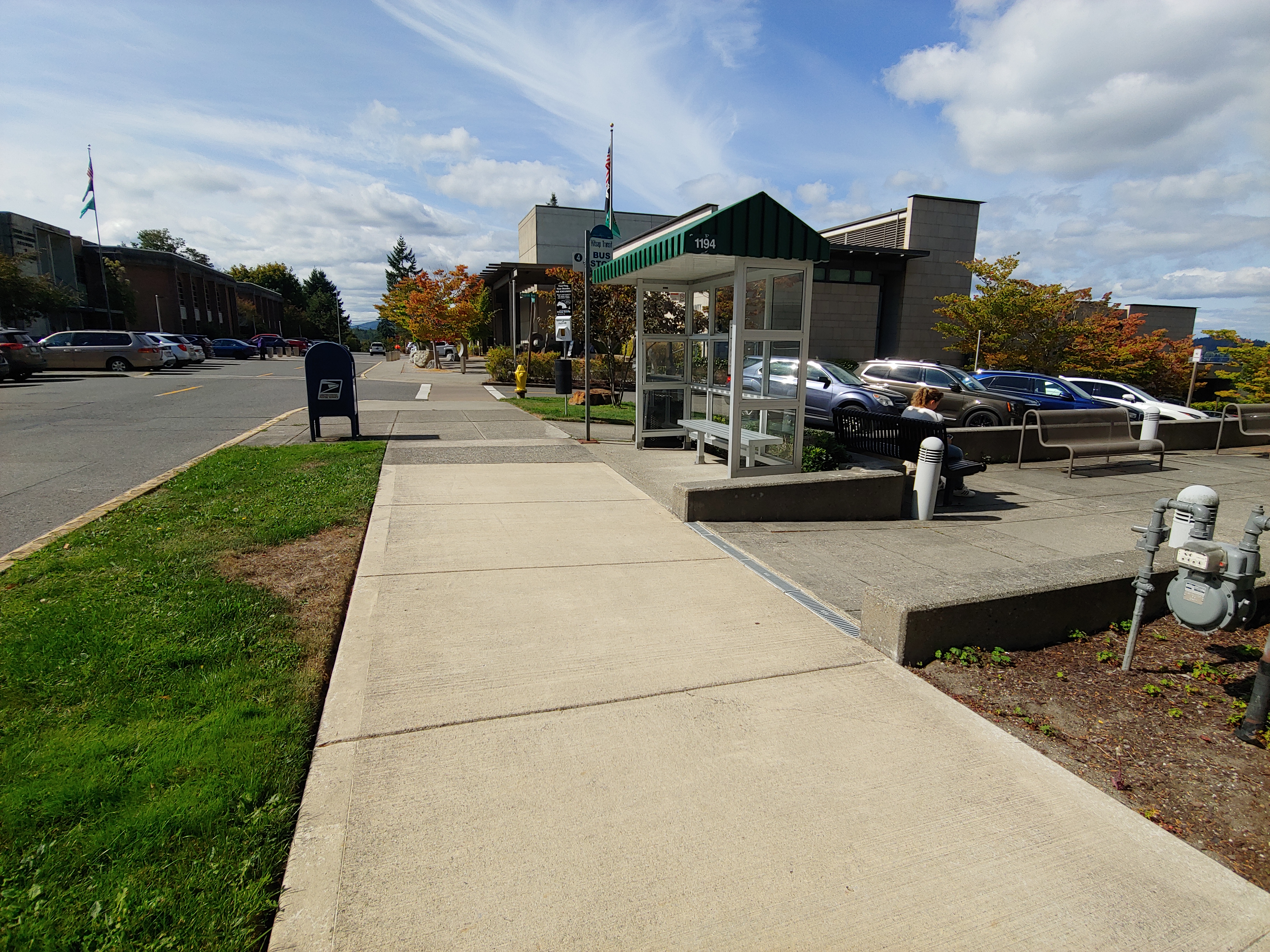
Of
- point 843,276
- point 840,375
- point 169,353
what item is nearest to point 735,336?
point 840,375

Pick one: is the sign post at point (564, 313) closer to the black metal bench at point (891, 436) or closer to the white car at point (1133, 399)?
the black metal bench at point (891, 436)

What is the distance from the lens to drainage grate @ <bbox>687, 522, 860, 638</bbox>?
14.5 ft

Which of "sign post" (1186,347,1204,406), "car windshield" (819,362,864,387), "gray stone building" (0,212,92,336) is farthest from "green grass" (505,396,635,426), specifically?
"gray stone building" (0,212,92,336)

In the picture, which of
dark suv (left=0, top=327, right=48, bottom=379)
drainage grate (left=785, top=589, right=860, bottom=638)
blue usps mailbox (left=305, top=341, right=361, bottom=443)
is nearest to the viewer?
drainage grate (left=785, top=589, right=860, bottom=638)

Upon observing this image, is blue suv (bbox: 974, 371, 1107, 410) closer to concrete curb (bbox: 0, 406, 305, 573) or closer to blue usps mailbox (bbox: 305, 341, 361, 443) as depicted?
blue usps mailbox (bbox: 305, 341, 361, 443)

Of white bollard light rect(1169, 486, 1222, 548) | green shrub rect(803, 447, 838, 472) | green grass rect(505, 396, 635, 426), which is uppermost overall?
white bollard light rect(1169, 486, 1222, 548)

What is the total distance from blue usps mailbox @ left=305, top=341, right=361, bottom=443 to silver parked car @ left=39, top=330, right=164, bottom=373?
2493 centimetres

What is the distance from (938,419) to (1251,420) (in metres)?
9.31

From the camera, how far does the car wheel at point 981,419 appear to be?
14820 mm

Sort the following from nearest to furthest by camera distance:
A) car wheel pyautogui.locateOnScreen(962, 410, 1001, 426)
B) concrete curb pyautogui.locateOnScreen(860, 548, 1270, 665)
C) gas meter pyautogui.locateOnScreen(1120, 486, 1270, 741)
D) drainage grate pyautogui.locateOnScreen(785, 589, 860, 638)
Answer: gas meter pyautogui.locateOnScreen(1120, 486, 1270, 741), concrete curb pyautogui.locateOnScreen(860, 548, 1270, 665), drainage grate pyautogui.locateOnScreen(785, 589, 860, 638), car wheel pyautogui.locateOnScreen(962, 410, 1001, 426)

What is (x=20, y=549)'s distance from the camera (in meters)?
5.32

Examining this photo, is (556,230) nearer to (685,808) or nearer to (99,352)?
(99,352)

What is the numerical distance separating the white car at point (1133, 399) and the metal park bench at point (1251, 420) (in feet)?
4.84

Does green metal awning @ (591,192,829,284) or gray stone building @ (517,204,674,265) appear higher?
gray stone building @ (517,204,674,265)
